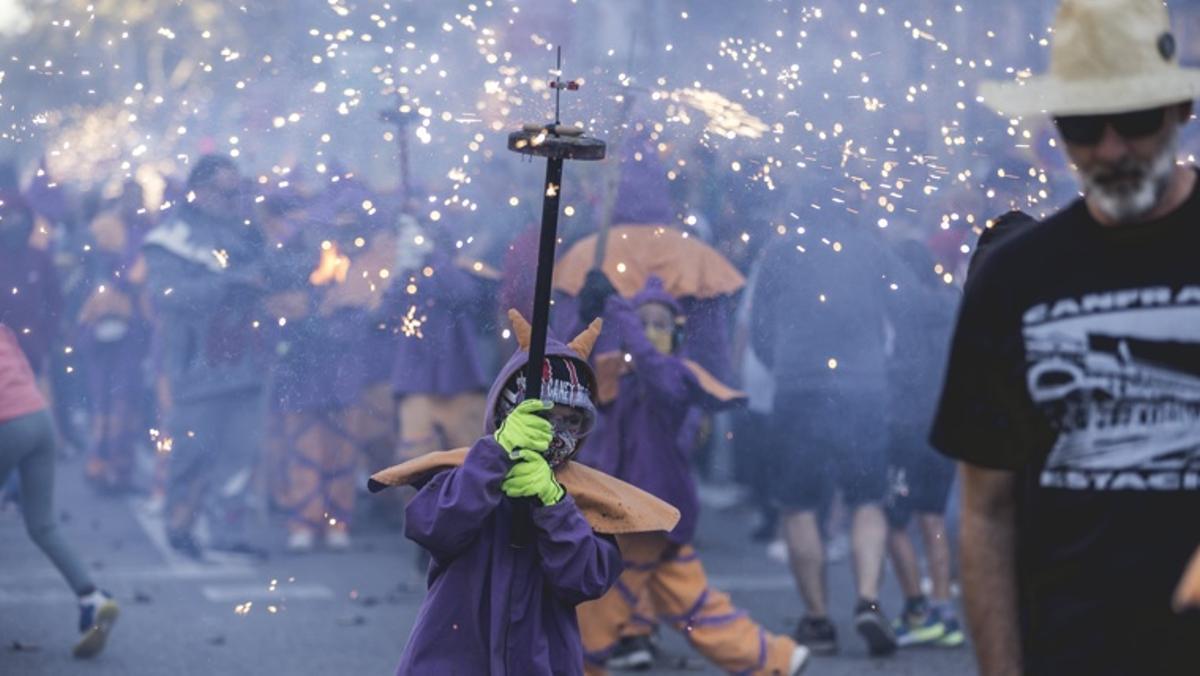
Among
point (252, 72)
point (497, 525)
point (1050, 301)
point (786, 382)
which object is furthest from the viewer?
point (786, 382)

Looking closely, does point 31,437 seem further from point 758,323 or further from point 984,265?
point 984,265

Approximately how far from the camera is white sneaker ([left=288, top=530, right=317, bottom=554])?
1016 centimetres

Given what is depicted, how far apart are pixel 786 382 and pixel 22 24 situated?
324 cm

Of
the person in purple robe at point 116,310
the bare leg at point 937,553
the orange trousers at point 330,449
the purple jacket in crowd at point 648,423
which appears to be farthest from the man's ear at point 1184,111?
the bare leg at point 937,553

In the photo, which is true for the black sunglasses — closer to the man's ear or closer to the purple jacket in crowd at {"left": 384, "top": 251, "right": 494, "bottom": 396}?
the man's ear

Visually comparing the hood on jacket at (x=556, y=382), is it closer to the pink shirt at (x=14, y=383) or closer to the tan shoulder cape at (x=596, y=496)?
the tan shoulder cape at (x=596, y=496)

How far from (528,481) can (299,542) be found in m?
5.93

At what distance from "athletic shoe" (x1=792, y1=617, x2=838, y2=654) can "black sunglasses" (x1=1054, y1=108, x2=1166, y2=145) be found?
5339 mm

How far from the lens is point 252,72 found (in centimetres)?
692

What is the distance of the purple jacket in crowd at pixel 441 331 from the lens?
7.08 meters

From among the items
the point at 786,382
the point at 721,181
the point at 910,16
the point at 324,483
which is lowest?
the point at 324,483

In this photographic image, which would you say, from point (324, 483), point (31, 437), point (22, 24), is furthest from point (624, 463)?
point (22, 24)

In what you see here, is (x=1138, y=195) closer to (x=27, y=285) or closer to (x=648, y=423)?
(x=648, y=423)

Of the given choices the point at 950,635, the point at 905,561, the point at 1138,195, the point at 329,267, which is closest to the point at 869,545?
the point at 905,561
